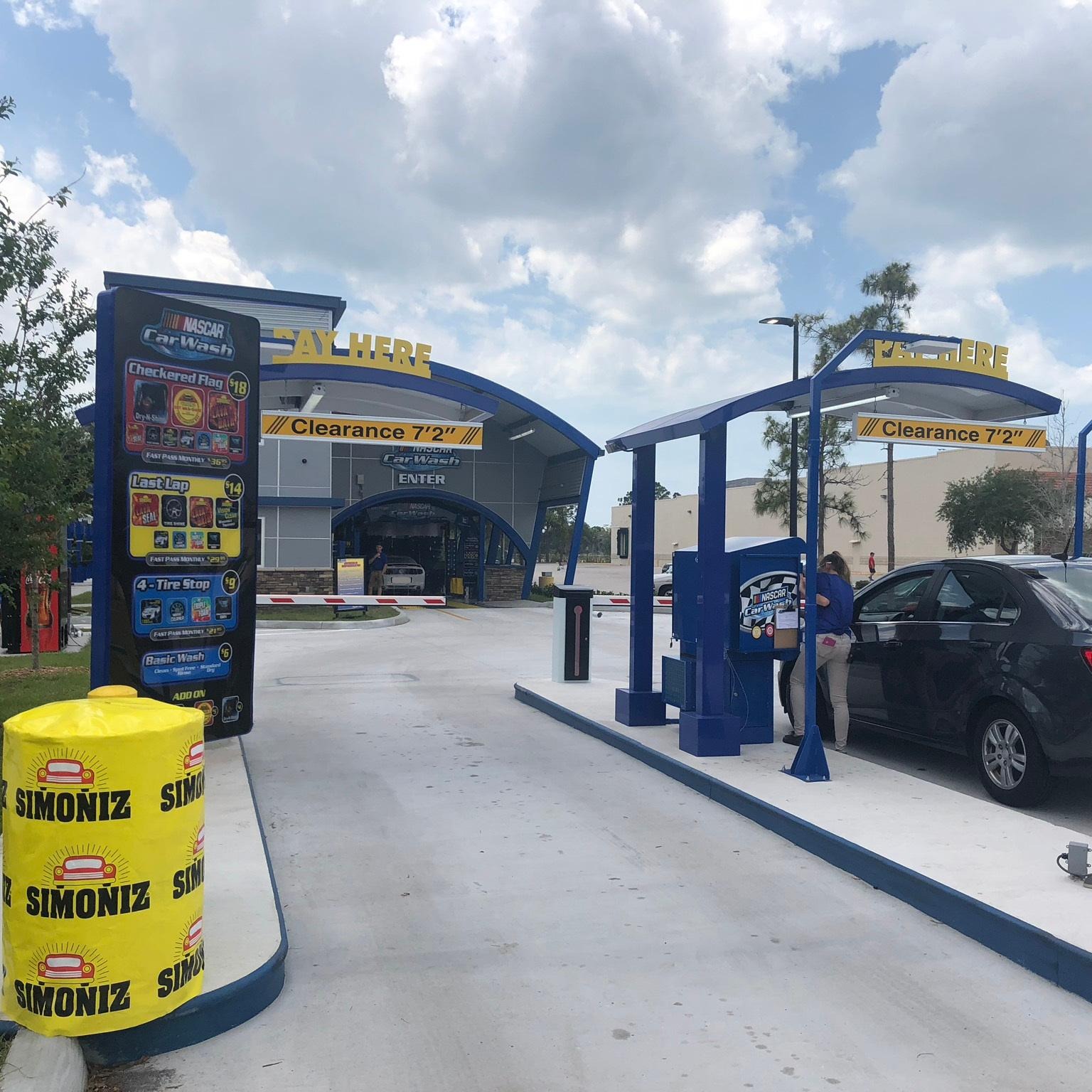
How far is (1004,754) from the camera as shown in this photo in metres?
6.70

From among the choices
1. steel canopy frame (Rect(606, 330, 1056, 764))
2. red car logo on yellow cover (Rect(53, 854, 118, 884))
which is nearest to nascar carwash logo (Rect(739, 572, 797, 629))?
steel canopy frame (Rect(606, 330, 1056, 764))

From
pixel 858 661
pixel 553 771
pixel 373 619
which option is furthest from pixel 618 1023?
pixel 373 619

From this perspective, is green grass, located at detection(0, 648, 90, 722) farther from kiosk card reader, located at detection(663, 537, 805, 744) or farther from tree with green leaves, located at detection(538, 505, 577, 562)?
tree with green leaves, located at detection(538, 505, 577, 562)

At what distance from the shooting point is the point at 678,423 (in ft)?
27.0

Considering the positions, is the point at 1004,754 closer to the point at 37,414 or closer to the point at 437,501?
the point at 37,414

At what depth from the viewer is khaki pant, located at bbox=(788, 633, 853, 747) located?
25.9 feet

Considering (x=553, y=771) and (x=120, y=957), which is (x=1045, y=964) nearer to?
(x=120, y=957)

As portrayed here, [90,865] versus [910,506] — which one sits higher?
[910,506]

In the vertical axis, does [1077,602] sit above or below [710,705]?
above

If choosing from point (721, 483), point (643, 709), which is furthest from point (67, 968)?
point (643, 709)

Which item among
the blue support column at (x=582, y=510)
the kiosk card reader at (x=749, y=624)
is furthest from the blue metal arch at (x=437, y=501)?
the kiosk card reader at (x=749, y=624)

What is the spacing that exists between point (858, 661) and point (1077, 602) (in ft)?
6.63

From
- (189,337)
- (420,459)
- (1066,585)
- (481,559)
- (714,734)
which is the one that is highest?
(420,459)

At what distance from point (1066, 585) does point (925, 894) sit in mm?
2749
